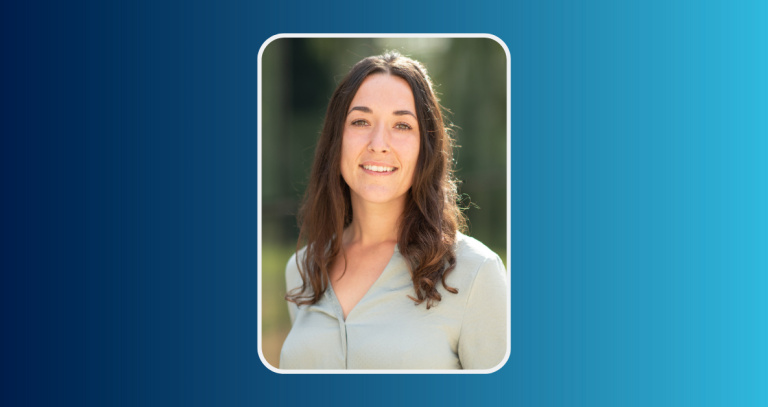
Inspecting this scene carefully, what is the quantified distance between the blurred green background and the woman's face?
62 cm

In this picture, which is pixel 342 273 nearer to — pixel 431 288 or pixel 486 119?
pixel 431 288

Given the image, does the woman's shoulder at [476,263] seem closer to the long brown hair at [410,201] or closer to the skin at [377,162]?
the long brown hair at [410,201]

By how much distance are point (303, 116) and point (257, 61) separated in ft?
4.13

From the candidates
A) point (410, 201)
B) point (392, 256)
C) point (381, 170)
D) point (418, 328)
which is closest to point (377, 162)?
point (381, 170)

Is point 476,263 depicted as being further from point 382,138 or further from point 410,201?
point 382,138

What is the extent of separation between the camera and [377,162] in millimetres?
2295

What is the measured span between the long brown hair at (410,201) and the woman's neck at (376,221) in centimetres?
5

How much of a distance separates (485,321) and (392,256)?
485 millimetres

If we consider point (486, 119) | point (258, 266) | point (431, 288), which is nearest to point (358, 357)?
point (431, 288)

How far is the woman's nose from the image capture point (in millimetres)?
2258

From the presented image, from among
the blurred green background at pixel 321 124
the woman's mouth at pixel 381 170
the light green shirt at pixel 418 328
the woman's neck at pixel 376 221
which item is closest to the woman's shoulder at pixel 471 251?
the light green shirt at pixel 418 328

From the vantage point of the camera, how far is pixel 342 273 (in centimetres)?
249

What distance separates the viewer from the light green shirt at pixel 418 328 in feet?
7.07

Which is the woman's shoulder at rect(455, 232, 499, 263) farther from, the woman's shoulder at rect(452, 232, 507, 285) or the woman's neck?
the woman's neck
